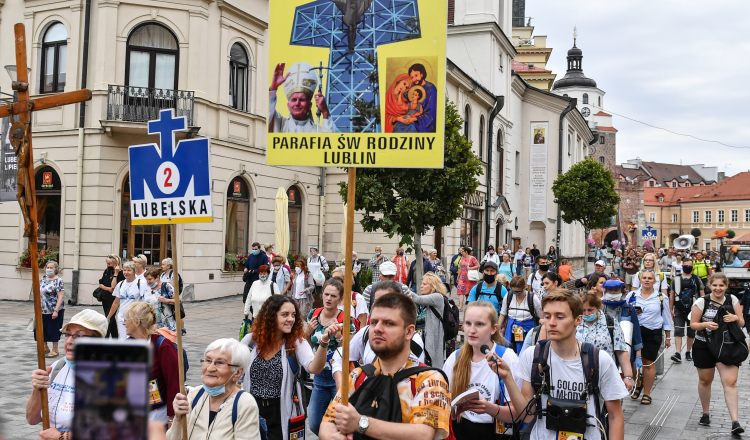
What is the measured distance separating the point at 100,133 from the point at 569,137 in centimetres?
3988

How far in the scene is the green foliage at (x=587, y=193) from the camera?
121 feet

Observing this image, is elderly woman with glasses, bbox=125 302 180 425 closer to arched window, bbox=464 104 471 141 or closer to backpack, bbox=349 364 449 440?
backpack, bbox=349 364 449 440

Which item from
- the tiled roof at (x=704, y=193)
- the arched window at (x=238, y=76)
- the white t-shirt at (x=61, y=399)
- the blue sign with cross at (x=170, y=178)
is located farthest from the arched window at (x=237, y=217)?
the tiled roof at (x=704, y=193)

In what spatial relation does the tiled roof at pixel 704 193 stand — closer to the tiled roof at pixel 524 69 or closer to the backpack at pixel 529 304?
the tiled roof at pixel 524 69

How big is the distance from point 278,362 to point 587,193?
3465 centimetres

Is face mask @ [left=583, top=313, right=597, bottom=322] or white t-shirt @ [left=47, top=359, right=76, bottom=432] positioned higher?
face mask @ [left=583, top=313, right=597, bottom=322]

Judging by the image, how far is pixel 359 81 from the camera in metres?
3.73

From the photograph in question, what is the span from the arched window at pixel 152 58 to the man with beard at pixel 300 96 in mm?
16441

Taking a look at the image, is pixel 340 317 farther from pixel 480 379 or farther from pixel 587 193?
pixel 587 193

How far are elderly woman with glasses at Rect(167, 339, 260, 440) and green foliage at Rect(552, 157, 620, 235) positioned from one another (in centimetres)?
3529

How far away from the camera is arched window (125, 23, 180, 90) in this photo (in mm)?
18906

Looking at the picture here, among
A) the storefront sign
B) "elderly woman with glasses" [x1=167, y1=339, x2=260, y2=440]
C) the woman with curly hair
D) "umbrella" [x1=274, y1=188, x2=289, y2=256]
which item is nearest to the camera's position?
"elderly woman with glasses" [x1=167, y1=339, x2=260, y2=440]

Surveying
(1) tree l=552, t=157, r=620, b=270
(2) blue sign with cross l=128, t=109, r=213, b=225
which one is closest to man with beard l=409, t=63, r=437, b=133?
(2) blue sign with cross l=128, t=109, r=213, b=225

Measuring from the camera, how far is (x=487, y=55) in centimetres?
3559
